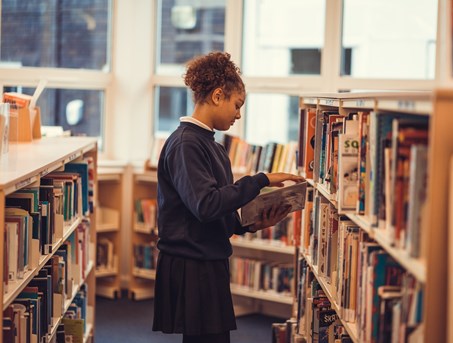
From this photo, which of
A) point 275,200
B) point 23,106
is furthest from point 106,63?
point 275,200

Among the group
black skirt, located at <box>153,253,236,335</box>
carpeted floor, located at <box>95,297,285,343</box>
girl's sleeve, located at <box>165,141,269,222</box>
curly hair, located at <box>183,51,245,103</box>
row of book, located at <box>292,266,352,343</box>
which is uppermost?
curly hair, located at <box>183,51,245,103</box>

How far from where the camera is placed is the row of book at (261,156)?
488cm

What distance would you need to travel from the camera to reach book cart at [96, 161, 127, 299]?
563cm

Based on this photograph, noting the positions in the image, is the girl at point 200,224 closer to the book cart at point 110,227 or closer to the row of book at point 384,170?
the row of book at point 384,170

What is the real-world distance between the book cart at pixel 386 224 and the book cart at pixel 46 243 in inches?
41.1

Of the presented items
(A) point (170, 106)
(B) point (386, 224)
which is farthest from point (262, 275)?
(B) point (386, 224)

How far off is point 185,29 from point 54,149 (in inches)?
98.3

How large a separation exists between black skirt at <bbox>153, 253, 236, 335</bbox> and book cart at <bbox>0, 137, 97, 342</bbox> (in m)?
0.47

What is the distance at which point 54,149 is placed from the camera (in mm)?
3637

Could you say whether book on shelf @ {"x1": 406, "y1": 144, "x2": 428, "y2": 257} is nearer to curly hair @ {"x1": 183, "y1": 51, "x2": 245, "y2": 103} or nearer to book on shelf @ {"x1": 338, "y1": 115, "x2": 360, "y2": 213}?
book on shelf @ {"x1": 338, "y1": 115, "x2": 360, "y2": 213}

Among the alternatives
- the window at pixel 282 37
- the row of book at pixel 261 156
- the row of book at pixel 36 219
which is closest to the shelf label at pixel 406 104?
the row of book at pixel 36 219

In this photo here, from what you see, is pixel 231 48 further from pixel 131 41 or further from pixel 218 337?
pixel 218 337

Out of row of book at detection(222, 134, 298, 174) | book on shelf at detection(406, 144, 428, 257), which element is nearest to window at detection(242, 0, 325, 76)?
row of book at detection(222, 134, 298, 174)

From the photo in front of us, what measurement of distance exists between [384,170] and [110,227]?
3.80 m
